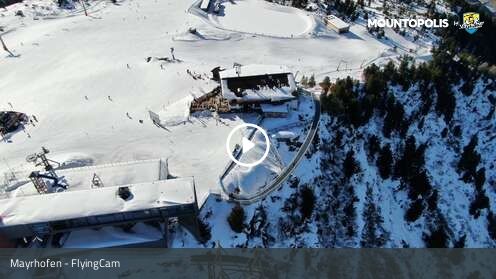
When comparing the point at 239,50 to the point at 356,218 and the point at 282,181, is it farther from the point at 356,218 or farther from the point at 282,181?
the point at 356,218

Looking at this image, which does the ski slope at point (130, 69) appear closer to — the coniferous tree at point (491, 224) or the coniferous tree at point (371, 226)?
the coniferous tree at point (371, 226)

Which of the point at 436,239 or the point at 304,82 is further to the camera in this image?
the point at 304,82

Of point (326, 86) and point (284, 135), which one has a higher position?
point (326, 86)

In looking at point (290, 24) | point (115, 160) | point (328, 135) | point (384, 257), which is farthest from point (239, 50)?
point (384, 257)

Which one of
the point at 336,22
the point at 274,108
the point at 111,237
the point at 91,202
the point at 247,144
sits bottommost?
the point at 111,237

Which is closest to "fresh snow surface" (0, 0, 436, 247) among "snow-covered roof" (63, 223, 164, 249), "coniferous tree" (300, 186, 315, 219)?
"coniferous tree" (300, 186, 315, 219)

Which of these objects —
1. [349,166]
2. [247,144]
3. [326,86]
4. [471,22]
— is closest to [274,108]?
[247,144]

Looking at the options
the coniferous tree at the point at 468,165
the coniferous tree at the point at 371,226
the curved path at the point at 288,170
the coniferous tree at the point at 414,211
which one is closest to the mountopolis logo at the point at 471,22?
the coniferous tree at the point at 468,165

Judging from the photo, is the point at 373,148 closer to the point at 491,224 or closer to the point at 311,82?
the point at 311,82
